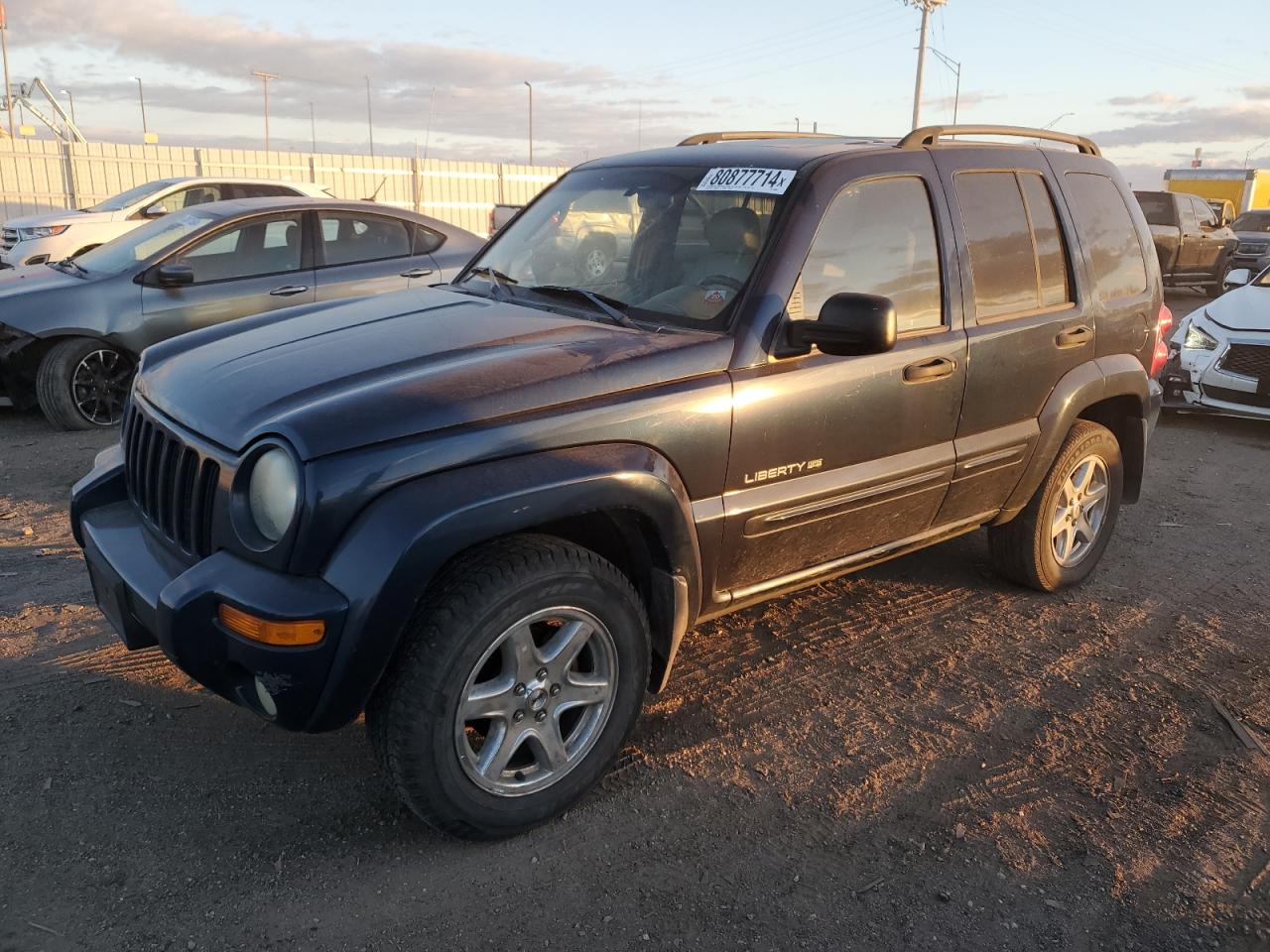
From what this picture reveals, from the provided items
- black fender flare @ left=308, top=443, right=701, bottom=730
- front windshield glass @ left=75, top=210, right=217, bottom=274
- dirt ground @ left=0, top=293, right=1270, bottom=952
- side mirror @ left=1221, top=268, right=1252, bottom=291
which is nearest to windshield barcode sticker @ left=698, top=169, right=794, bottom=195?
black fender flare @ left=308, top=443, right=701, bottom=730

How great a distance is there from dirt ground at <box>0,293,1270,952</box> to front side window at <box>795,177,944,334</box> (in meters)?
1.43

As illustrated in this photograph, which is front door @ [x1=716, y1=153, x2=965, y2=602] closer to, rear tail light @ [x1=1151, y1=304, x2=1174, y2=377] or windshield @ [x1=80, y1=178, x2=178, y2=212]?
rear tail light @ [x1=1151, y1=304, x2=1174, y2=377]

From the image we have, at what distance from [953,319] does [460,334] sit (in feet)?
5.99

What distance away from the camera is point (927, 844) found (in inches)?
113

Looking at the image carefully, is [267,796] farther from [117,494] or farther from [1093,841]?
[1093,841]

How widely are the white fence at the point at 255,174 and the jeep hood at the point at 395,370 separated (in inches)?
713

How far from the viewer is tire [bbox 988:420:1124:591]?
4.44 metres

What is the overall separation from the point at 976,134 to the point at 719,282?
1509mm

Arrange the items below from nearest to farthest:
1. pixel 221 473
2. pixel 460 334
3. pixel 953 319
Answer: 1. pixel 221 473
2. pixel 460 334
3. pixel 953 319

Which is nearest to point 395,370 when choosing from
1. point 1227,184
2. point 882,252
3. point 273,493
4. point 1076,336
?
point 273,493

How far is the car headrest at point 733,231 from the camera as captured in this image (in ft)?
10.8

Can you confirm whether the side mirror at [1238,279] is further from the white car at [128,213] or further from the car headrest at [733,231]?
the white car at [128,213]

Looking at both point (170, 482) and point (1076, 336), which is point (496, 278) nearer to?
point (170, 482)

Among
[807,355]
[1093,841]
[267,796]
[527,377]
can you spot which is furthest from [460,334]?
[1093,841]
